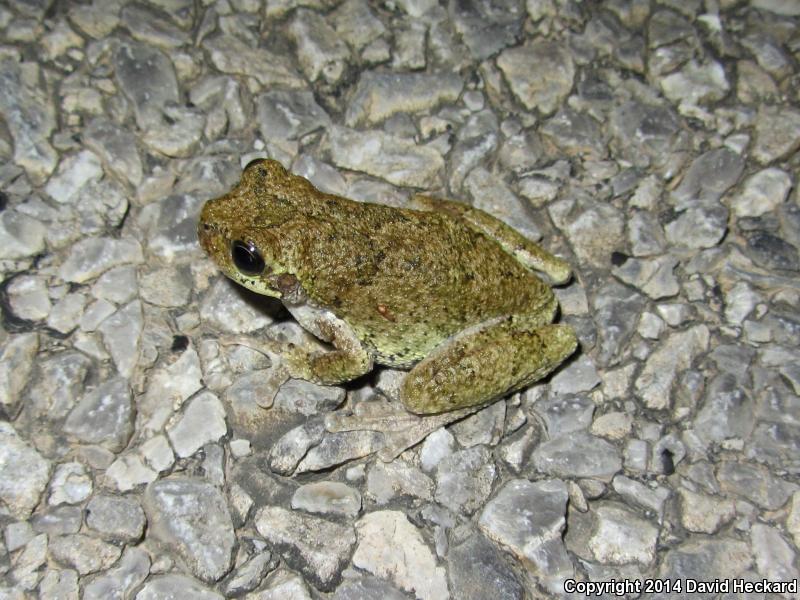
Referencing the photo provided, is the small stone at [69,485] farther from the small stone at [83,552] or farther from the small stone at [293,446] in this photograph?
the small stone at [293,446]

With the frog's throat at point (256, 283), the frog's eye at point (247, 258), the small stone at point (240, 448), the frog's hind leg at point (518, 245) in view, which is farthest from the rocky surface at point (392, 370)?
the frog's eye at point (247, 258)

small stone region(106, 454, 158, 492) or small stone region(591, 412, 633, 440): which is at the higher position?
small stone region(591, 412, 633, 440)

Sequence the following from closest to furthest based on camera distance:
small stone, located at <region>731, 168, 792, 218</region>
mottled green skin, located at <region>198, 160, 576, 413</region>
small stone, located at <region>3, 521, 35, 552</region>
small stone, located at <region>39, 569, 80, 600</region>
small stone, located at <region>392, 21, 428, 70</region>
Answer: small stone, located at <region>39, 569, 80, 600</region>
small stone, located at <region>3, 521, 35, 552</region>
mottled green skin, located at <region>198, 160, 576, 413</region>
small stone, located at <region>731, 168, 792, 218</region>
small stone, located at <region>392, 21, 428, 70</region>

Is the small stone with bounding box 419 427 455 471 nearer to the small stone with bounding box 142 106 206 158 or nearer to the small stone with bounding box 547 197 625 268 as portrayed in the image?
the small stone with bounding box 547 197 625 268

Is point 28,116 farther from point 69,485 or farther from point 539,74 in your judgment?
point 539,74

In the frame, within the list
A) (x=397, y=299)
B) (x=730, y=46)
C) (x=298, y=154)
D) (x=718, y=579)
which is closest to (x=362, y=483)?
(x=397, y=299)

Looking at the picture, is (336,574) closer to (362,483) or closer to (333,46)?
(362,483)

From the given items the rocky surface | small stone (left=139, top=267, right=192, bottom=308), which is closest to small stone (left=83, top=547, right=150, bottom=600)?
the rocky surface
